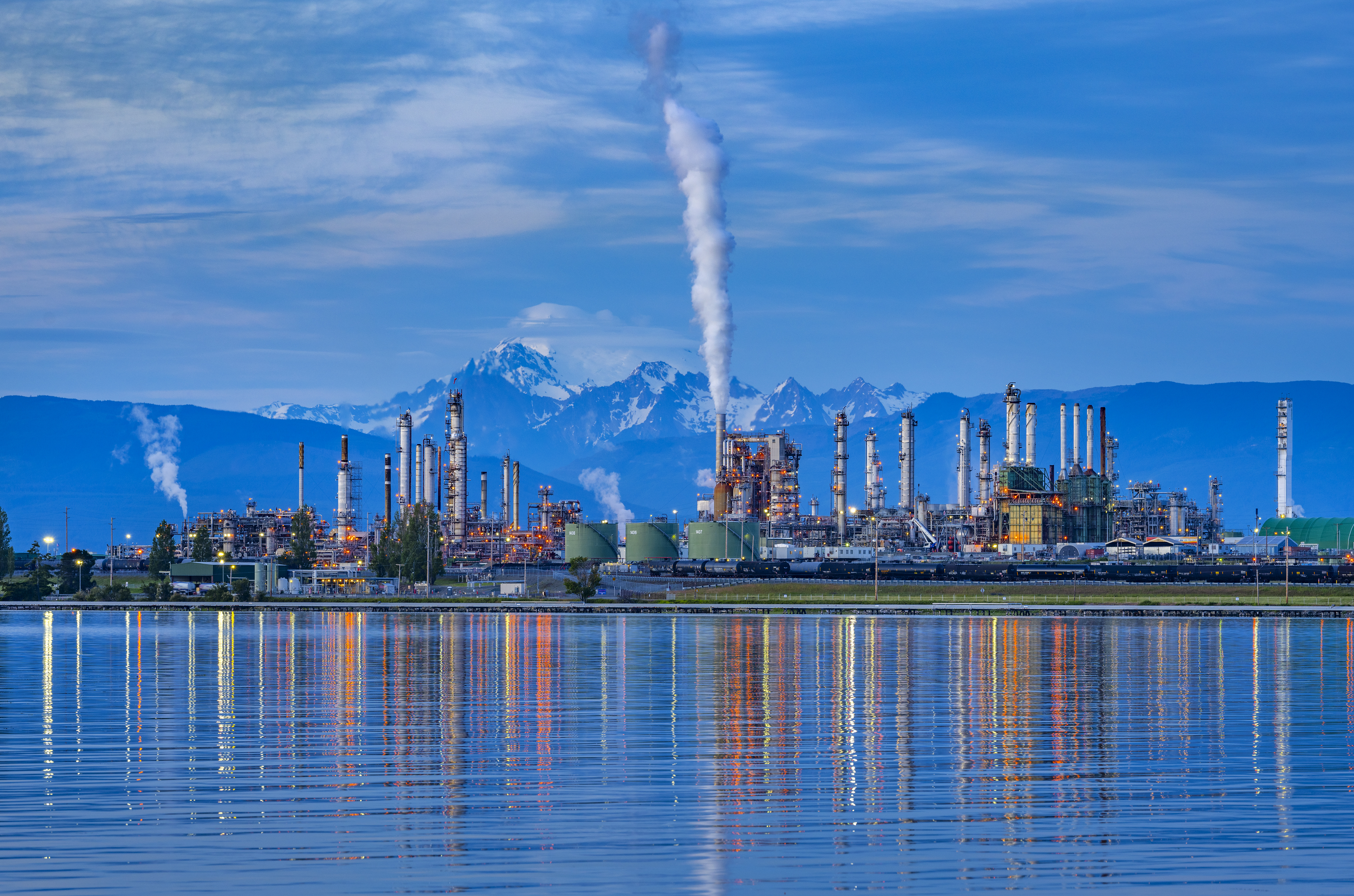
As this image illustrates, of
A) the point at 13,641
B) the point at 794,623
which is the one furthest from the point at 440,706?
the point at 794,623

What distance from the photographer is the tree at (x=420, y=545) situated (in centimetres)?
17312

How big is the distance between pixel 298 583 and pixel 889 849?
153964mm

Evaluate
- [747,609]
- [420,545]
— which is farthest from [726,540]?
[747,609]

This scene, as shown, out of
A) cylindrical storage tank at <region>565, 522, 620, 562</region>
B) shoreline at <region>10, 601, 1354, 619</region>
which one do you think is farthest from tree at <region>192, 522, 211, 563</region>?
cylindrical storage tank at <region>565, 522, 620, 562</region>

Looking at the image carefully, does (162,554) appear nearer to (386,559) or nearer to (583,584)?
(386,559)

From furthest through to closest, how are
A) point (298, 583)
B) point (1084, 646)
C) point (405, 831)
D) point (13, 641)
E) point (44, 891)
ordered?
1. point (298, 583)
2. point (13, 641)
3. point (1084, 646)
4. point (405, 831)
5. point (44, 891)

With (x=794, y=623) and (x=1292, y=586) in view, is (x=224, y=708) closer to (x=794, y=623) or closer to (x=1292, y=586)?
(x=794, y=623)

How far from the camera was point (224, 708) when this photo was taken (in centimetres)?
4431

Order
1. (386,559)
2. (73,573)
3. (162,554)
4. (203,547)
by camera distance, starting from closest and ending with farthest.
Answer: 1. (73,573)
2. (386,559)
3. (162,554)
4. (203,547)

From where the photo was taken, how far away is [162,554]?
182m

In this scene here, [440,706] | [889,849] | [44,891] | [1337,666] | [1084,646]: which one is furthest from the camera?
[1084,646]

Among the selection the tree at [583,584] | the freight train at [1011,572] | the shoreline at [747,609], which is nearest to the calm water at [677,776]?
the shoreline at [747,609]

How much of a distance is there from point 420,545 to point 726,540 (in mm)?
36884

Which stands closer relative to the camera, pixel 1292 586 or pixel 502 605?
pixel 502 605
